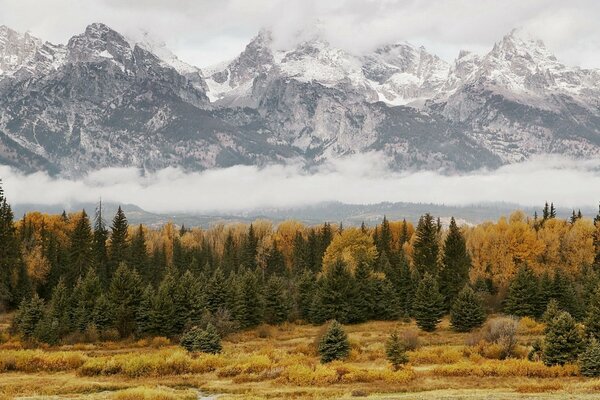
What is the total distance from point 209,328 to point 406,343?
62.7ft

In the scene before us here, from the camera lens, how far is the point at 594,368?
44.6 metres

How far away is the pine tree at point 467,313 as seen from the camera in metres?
79.6

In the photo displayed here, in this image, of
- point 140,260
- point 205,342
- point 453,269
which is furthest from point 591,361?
point 140,260

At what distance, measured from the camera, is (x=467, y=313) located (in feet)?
261

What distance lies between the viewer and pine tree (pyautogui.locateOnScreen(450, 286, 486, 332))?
3135 inches

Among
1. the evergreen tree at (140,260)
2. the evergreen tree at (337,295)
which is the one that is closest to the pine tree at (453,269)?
the evergreen tree at (337,295)

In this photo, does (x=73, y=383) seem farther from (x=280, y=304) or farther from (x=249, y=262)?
(x=249, y=262)

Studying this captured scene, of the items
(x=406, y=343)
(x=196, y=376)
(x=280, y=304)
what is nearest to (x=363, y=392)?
(x=196, y=376)

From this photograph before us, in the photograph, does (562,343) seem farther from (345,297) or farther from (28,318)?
(28,318)

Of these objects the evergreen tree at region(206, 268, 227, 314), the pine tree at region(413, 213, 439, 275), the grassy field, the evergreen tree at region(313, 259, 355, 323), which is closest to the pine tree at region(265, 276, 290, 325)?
the evergreen tree at region(313, 259, 355, 323)

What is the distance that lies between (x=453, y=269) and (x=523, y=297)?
13.9m

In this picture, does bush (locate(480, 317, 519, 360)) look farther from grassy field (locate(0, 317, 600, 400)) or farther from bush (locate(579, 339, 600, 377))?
bush (locate(579, 339, 600, 377))

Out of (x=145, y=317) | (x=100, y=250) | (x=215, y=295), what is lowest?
(x=145, y=317)

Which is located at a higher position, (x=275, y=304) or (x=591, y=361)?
(x=591, y=361)
